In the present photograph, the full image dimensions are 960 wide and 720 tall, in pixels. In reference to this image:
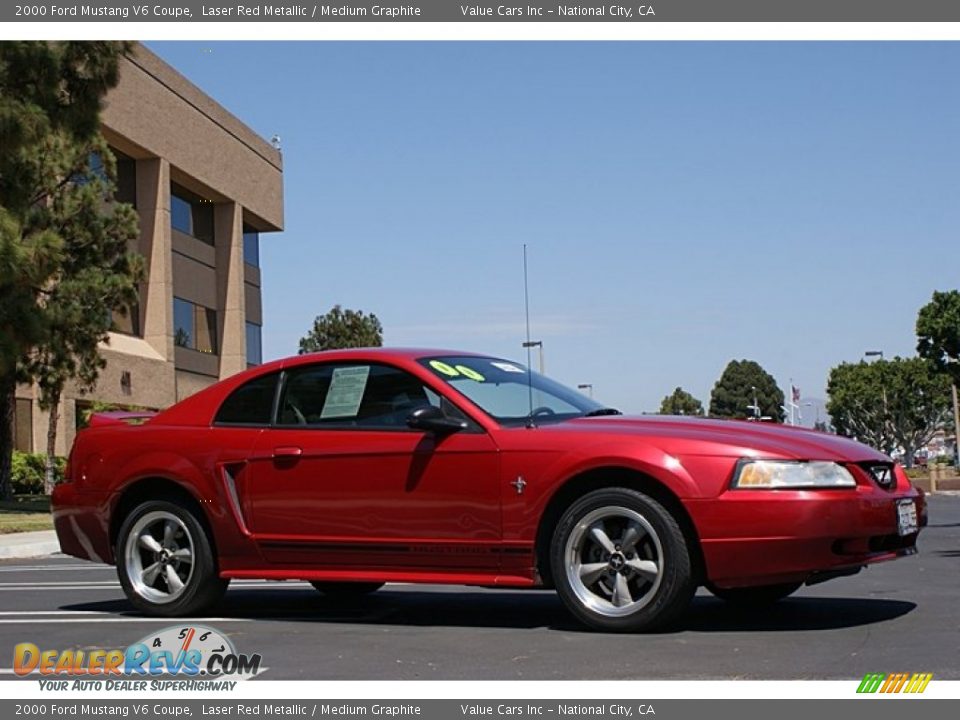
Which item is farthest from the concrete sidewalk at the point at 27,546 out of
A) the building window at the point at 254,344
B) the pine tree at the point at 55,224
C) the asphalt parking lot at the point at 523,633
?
the building window at the point at 254,344

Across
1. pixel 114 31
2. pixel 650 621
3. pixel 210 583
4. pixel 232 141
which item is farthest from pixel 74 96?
pixel 232 141

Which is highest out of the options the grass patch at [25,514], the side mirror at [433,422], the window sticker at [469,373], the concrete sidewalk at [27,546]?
the window sticker at [469,373]

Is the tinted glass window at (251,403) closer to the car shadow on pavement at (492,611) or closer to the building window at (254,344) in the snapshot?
the car shadow on pavement at (492,611)

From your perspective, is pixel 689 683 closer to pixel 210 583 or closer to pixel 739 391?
pixel 210 583

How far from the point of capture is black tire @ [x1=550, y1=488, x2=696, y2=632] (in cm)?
624

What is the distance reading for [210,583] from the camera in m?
7.49

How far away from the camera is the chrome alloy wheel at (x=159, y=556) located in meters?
7.60

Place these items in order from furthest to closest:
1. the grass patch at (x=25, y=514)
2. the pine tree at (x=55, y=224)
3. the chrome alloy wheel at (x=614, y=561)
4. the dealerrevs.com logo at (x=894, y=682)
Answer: the pine tree at (x=55, y=224) < the grass patch at (x=25, y=514) < the chrome alloy wheel at (x=614, y=561) < the dealerrevs.com logo at (x=894, y=682)

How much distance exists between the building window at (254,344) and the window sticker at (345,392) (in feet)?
158

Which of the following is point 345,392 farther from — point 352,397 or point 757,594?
point 757,594

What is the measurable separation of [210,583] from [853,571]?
11.2 ft

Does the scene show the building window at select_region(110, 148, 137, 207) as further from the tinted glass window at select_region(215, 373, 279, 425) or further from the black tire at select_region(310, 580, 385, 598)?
the tinted glass window at select_region(215, 373, 279, 425)

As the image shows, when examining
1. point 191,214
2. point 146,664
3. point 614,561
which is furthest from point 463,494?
point 191,214

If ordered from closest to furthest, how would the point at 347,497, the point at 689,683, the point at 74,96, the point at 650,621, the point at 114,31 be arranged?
the point at 689,683
the point at 650,621
the point at 347,497
the point at 114,31
the point at 74,96
